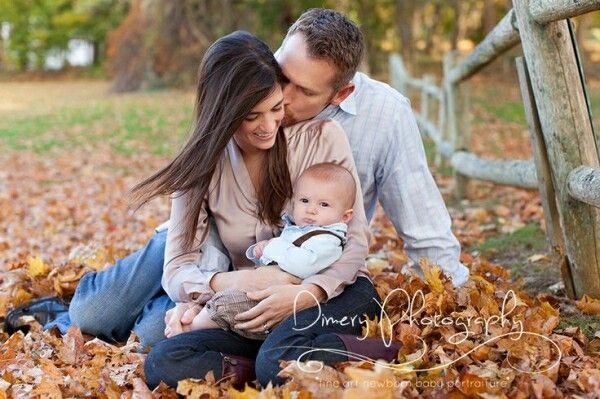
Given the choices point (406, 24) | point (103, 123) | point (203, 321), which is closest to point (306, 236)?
point (203, 321)

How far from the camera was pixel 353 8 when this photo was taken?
2152 cm

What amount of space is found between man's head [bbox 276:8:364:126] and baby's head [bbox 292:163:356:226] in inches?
12.3

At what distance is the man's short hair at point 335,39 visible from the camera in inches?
125

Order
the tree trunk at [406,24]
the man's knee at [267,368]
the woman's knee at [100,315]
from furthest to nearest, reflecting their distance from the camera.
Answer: the tree trunk at [406,24], the woman's knee at [100,315], the man's knee at [267,368]

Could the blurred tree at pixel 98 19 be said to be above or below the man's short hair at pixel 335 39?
above


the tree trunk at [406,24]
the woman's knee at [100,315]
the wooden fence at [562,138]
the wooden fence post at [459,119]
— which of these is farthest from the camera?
the tree trunk at [406,24]

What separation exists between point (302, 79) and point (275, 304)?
88 centimetres

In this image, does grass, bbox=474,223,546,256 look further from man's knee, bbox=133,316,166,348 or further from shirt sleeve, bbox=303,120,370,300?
man's knee, bbox=133,316,166,348

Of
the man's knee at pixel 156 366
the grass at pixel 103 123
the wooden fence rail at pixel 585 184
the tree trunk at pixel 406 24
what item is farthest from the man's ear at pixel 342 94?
the tree trunk at pixel 406 24

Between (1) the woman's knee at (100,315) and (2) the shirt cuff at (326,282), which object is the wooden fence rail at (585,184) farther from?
(1) the woman's knee at (100,315)

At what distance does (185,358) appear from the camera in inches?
110

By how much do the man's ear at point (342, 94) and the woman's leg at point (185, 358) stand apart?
109cm

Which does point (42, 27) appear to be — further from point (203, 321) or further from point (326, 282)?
point (326, 282)

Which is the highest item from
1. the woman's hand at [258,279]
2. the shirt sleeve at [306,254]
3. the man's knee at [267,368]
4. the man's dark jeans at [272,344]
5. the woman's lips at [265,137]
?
the woman's lips at [265,137]
